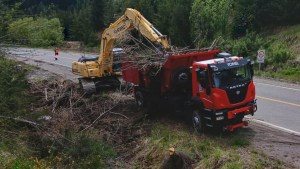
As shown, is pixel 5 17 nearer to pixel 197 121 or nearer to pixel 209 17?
pixel 197 121

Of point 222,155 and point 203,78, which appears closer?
point 222,155

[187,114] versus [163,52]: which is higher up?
[163,52]

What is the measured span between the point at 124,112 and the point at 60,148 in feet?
12.3

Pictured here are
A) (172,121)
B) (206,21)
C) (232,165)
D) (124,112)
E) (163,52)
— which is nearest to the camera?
(232,165)

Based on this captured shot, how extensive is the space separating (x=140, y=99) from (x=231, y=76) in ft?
14.4

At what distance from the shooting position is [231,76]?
9.01 metres

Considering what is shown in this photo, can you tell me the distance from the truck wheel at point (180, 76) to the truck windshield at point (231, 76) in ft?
4.62

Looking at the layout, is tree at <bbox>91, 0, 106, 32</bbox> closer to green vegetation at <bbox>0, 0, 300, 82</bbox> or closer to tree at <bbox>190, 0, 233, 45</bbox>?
green vegetation at <bbox>0, 0, 300, 82</bbox>

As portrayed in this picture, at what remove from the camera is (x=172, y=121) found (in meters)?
10.8

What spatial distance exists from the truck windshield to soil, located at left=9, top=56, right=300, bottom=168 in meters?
1.68

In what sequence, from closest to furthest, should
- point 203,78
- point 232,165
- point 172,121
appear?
1. point 232,165
2. point 203,78
3. point 172,121

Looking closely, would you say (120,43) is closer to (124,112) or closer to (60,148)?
(124,112)

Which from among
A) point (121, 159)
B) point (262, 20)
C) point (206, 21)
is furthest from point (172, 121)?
point (262, 20)

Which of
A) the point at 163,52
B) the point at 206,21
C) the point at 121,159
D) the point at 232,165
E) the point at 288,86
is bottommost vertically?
the point at 121,159
